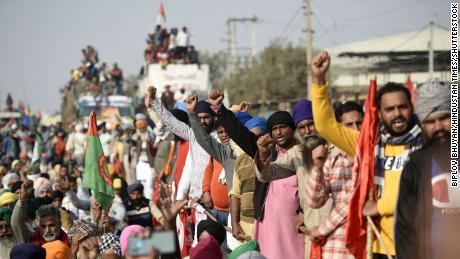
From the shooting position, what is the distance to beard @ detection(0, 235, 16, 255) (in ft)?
25.4

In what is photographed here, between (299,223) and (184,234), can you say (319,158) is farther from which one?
(184,234)

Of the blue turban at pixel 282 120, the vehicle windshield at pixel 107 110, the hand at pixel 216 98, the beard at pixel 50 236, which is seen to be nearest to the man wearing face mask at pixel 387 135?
the blue turban at pixel 282 120

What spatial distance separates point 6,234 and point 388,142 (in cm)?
406

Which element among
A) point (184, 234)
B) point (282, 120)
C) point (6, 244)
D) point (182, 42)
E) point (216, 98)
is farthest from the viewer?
point (182, 42)

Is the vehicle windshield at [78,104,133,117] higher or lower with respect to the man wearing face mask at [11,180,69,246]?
higher

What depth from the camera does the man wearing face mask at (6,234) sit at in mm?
7781

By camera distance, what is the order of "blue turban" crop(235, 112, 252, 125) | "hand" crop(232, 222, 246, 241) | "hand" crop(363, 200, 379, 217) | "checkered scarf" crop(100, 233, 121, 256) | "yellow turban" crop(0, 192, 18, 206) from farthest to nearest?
"yellow turban" crop(0, 192, 18, 206)
"blue turban" crop(235, 112, 252, 125)
"hand" crop(232, 222, 246, 241)
"checkered scarf" crop(100, 233, 121, 256)
"hand" crop(363, 200, 379, 217)

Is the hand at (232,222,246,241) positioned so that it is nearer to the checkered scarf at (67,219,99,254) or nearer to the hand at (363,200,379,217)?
the checkered scarf at (67,219,99,254)

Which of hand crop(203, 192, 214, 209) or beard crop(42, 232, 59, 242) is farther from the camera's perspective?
hand crop(203, 192, 214, 209)

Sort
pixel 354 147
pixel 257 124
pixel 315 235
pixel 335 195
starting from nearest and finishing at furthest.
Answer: pixel 354 147, pixel 335 195, pixel 315 235, pixel 257 124

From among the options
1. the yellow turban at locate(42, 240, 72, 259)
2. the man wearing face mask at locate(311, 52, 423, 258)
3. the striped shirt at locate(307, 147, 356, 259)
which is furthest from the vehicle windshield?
the man wearing face mask at locate(311, 52, 423, 258)

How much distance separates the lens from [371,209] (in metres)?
5.20

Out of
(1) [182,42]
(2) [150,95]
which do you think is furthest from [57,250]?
(1) [182,42]

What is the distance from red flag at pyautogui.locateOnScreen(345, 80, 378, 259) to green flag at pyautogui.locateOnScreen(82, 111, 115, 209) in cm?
408
